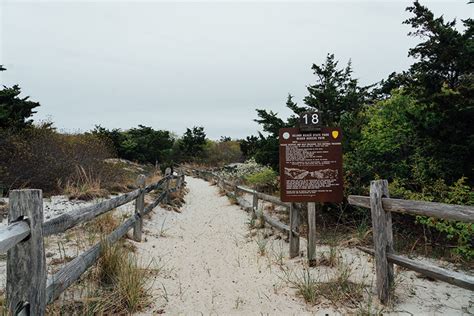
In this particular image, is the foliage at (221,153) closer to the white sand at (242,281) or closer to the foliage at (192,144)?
the foliage at (192,144)

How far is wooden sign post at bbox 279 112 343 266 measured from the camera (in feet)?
17.0

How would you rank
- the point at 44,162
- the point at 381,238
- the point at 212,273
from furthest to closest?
the point at 44,162, the point at 212,273, the point at 381,238

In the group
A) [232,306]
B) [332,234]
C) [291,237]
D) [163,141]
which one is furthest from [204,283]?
[163,141]

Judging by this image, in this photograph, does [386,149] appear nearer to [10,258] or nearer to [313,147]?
[313,147]

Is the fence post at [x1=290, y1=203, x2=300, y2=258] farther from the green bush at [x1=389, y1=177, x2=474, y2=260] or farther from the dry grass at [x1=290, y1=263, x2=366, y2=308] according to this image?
the green bush at [x1=389, y1=177, x2=474, y2=260]

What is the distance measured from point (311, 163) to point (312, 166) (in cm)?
5

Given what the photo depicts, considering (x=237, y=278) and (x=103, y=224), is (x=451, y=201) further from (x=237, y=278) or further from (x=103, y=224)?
(x=103, y=224)

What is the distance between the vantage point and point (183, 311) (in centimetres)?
365

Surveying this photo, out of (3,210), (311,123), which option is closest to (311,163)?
(311,123)

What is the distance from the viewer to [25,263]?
2.37 metres

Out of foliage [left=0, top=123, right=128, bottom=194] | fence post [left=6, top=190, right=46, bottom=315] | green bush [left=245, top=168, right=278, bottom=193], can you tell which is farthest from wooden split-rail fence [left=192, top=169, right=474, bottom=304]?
foliage [left=0, top=123, right=128, bottom=194]

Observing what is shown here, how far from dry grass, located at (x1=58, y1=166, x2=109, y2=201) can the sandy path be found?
1637mm

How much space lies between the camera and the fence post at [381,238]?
381 centimetres

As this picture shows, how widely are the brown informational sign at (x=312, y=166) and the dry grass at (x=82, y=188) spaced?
218 inches
